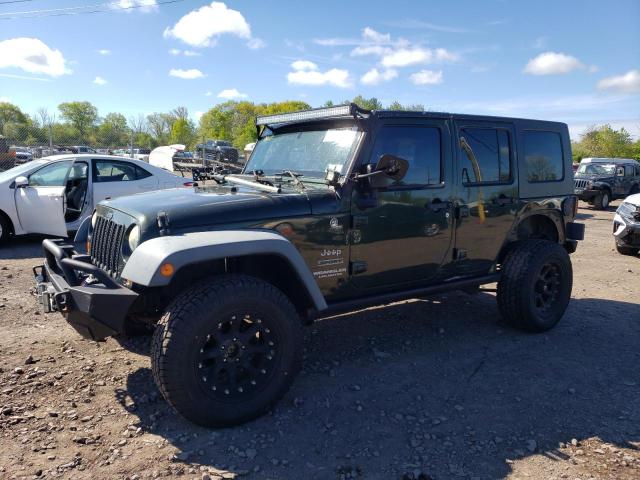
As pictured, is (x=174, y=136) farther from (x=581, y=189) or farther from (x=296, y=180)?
(x=296, y=180)

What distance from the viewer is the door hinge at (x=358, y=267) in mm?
3639

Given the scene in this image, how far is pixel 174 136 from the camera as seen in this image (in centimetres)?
6500

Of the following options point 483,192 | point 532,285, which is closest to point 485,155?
point 483,192

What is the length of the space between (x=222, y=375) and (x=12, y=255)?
6068 mm

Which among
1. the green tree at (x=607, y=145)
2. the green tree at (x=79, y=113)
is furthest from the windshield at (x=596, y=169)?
the green tree at (x=79, y=113)

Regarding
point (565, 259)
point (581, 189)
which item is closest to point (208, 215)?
point (565, 259)

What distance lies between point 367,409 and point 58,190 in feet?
20.8

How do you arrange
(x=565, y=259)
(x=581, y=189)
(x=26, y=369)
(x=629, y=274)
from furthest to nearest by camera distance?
(x=581, y=189) → (x=629, y=274) → (x=565, y=259) → (x=26, y=369)

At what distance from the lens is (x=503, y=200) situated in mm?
4488

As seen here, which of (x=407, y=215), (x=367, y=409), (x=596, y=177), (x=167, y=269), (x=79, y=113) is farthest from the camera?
(x=79, y=113)

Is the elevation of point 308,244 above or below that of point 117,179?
below

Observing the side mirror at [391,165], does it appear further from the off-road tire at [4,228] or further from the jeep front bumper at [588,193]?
the jeep front bumper at [588,193]

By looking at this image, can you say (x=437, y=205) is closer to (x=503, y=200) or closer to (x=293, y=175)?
(x=503, y=200)

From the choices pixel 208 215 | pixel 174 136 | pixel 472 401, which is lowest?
pixel 472 401
